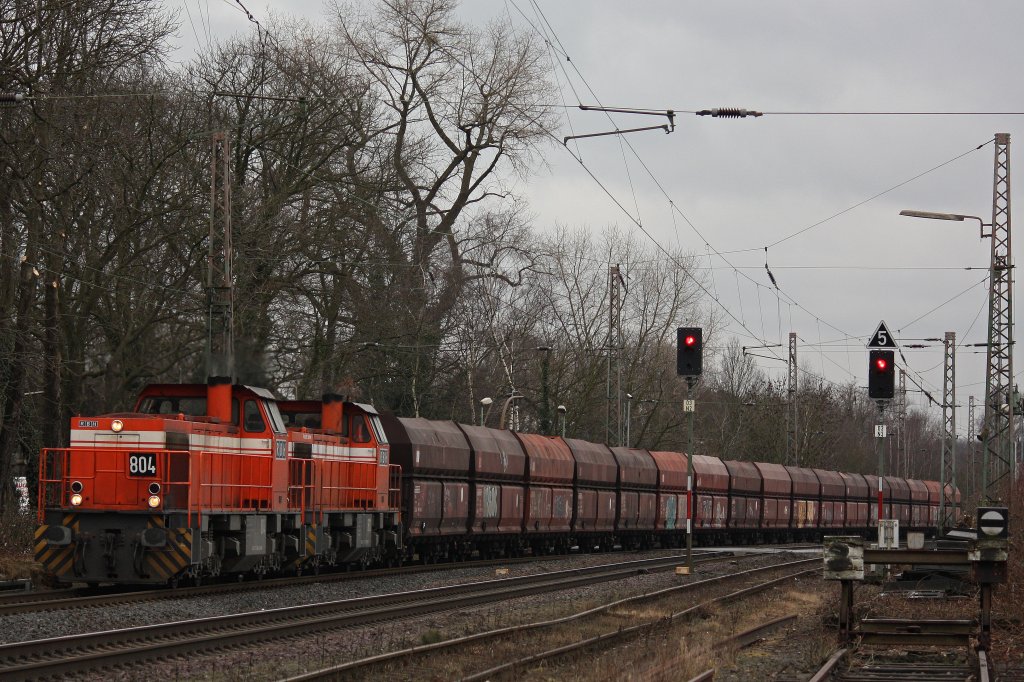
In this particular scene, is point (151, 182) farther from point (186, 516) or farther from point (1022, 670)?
point (1022, 670)

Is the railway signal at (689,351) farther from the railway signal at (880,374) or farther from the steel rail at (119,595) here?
the steel rail at (119,595)

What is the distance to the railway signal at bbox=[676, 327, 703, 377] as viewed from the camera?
2530 centimetres

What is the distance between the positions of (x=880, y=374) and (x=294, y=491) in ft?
33.9

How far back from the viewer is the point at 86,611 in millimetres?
16156

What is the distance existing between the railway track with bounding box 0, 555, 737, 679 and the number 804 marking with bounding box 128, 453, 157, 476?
11.4 feet

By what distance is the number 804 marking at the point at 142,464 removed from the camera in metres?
18.8

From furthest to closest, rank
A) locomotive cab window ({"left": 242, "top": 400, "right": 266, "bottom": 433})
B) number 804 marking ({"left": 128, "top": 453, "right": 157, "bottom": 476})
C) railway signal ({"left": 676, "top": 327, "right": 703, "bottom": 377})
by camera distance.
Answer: railway signal ({"left": 676, "top": 327, "right": 703, "bottom": 377}) → locomotive cab window ({"left": 242, "top": 400, "right": 266, "bottom": 433}) → number 804 marking ({"left": 128, "top": 453, "right": 157, "bottom": 476})

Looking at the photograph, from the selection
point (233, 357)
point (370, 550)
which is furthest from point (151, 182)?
point (370, 550)

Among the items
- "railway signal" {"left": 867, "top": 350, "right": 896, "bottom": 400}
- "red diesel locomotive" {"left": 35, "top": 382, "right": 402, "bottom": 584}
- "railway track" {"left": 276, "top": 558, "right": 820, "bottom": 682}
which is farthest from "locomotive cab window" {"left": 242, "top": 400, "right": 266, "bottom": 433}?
"railway signal" {"left": 867, "top": 350, "right": 896, "bottom": 400}

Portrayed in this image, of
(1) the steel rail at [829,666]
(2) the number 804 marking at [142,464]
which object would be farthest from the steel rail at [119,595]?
(1) the steel rail at [829,666]

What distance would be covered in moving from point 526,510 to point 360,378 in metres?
12.9

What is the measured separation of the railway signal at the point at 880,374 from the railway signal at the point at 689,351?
4.26 m

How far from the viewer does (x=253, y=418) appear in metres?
20.6

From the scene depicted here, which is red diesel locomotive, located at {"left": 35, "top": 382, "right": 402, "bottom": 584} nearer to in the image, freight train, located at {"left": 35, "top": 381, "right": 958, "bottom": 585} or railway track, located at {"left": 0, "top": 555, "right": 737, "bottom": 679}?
freight train, located at {"left": 35, "top": 381, "right": 958, "bottom": 585}
